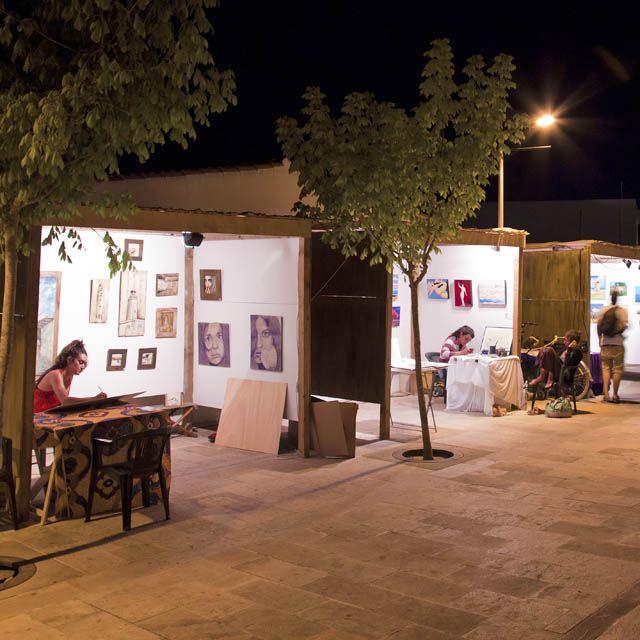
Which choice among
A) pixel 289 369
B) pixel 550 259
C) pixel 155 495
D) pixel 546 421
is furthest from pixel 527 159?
pixel 155 495

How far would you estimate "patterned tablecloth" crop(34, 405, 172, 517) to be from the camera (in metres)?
7.30

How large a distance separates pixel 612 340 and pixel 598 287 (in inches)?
177

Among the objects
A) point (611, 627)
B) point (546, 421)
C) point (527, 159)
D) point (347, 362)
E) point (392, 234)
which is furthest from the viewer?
point (527, 159)

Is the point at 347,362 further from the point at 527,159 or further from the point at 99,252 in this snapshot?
the point at 527,159

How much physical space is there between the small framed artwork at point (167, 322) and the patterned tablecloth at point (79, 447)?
3553 mm

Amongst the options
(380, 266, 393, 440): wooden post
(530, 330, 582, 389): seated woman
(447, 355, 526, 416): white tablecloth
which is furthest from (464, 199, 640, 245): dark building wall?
(380, 266, 393, 440): wooden post

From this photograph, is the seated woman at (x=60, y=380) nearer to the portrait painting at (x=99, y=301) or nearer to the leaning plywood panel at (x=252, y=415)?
the portrait painting at (x=99, y=301)

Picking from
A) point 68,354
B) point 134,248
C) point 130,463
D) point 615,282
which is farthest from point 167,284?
point 615,282

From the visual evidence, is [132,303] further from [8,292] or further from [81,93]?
[81,93]

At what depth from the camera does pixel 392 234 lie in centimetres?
946

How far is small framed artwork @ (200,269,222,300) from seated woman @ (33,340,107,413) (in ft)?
9.03

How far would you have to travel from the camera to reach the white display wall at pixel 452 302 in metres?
14.9

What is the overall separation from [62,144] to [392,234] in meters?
4.65

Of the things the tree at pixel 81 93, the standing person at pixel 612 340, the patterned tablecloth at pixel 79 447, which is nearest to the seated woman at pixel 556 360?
the standing person at pixel 612 340
